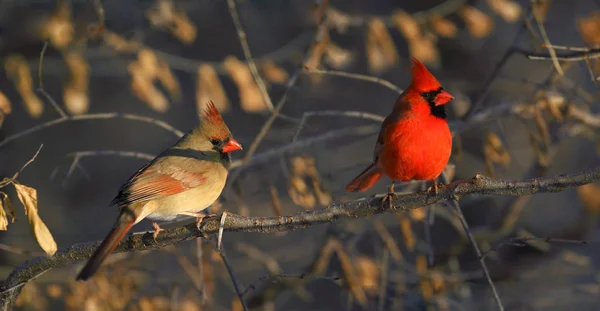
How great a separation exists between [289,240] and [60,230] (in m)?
2.06

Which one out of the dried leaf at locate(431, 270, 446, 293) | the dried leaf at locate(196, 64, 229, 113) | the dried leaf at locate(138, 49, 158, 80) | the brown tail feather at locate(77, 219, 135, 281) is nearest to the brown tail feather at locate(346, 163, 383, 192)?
the brown tail feather at locate(77, 219, 135, 281)

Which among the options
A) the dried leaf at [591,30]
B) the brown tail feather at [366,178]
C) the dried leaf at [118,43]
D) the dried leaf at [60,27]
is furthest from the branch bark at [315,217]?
the dried leaf at [118,43]

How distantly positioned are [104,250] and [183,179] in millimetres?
744

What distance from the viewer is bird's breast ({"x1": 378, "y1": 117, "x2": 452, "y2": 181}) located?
2957mm

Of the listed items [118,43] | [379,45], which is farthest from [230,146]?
[379,45]

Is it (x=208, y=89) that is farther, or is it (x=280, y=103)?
(x=208, y=89)

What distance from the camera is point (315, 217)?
2578 millimetres

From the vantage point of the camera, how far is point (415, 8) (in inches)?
297

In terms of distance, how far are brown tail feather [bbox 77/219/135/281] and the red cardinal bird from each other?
103 centimetres

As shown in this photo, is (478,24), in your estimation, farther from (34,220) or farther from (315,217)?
(34,220)

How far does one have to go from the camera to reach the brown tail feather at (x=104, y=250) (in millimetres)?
2600

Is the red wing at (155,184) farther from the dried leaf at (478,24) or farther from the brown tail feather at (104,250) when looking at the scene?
the dried leaf at (478,24)

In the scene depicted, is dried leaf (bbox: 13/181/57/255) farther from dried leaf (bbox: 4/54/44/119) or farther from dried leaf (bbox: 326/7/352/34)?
dried leaf (bbox: 326/7/352/34)

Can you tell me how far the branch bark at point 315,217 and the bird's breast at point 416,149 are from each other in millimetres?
370
